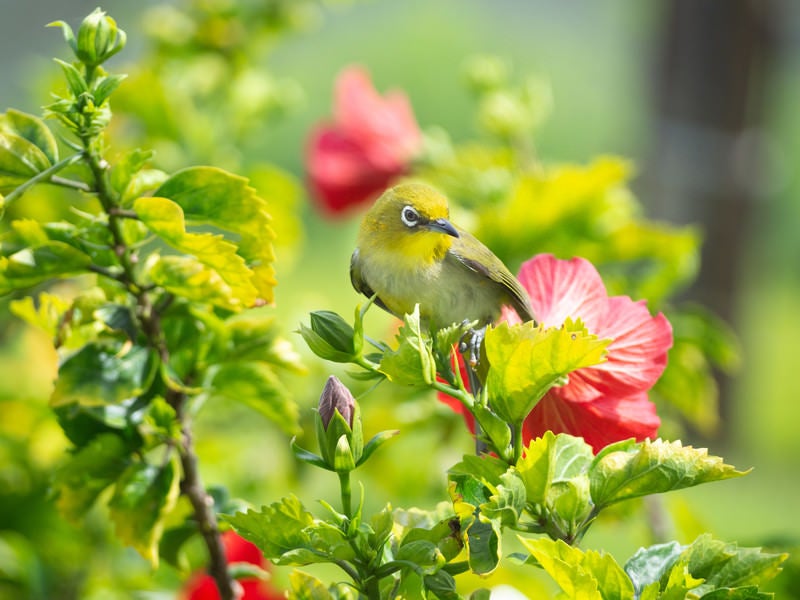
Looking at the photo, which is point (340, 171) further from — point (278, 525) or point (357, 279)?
point (278, 525)

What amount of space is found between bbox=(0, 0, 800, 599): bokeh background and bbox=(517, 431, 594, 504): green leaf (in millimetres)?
369

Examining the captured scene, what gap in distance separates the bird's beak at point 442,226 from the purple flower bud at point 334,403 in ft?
0.64

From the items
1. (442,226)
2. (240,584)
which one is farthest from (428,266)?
(240,584)

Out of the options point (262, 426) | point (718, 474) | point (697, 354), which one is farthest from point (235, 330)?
point (262, 426)

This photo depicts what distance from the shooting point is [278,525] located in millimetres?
561

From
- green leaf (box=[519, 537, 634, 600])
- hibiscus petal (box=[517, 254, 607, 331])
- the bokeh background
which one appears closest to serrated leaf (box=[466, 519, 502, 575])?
green leaf (box=[519, 537, 634, 600])

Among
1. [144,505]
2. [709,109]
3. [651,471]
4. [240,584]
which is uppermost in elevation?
[709,109]

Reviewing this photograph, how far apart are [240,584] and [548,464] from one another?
1.60ft

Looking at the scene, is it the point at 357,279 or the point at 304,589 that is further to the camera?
the point at 357,279

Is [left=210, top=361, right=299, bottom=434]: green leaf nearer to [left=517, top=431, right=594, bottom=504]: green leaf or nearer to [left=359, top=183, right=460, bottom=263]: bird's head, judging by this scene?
[left=359, top=183, right=460, bottom=263]: bird's head

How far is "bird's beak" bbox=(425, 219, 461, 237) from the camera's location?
2.36 feet

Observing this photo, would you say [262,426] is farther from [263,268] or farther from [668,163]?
[668,163]

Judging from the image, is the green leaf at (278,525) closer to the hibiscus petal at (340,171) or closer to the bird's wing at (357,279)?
the bird's wing at (357,279)

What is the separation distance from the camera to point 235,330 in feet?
2.53
